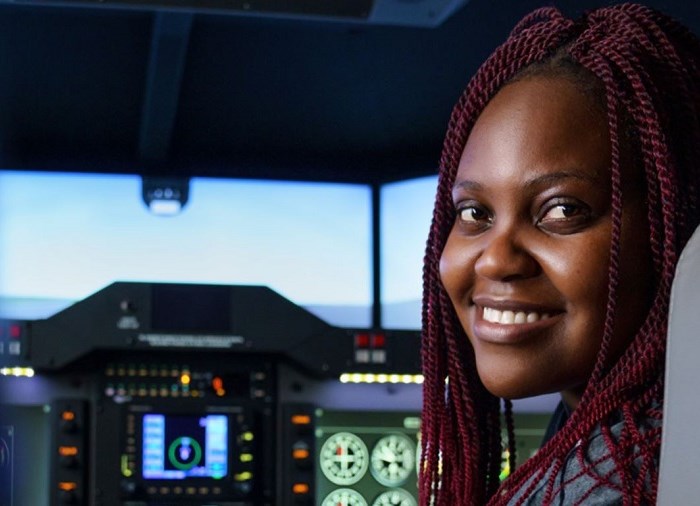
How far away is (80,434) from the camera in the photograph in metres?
2.98

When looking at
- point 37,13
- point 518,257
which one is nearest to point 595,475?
point 518,257

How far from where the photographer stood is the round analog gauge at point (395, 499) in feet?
9.89

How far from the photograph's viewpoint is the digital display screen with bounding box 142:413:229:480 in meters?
2.98

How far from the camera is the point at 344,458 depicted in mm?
3080

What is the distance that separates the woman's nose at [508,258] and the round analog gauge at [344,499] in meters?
2.11

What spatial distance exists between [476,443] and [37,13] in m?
3.08

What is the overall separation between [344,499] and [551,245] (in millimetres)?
2158

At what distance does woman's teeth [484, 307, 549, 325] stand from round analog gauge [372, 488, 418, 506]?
6.77 feet

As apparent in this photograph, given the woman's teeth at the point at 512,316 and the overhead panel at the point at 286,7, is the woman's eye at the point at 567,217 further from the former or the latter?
the overhead panel at the point at 286,7

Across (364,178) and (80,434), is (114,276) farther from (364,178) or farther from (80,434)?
(80,434)

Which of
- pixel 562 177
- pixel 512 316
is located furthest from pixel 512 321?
pixel 562 177

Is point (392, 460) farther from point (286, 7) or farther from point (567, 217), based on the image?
point (567, 217)

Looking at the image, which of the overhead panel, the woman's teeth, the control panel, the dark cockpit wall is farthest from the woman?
the dark cockpit wall

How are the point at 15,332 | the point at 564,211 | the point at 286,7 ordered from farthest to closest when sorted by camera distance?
the point at 15,332, the point at 286,7, the point at 564,211
